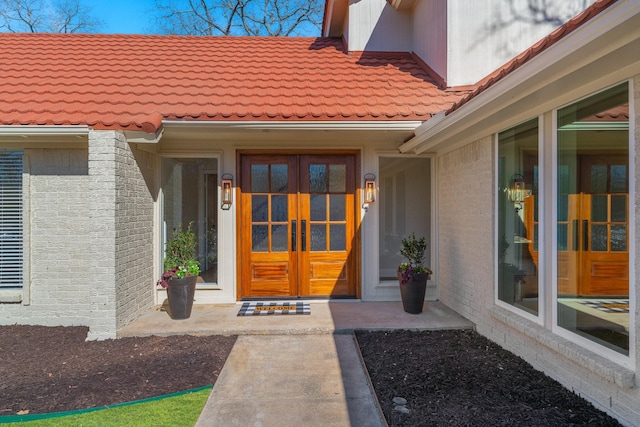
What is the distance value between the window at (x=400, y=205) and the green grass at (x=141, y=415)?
3.64 m

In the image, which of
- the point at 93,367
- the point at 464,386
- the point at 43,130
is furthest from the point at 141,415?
the point at 43,130

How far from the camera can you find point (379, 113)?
5188mm

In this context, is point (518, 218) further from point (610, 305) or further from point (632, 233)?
point (632, 233)

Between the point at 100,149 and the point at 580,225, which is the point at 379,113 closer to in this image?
the point at 580,225

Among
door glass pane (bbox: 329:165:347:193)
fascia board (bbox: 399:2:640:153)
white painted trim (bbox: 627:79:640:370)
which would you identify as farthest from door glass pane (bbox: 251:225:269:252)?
white painted trim (bbox: 627:79:640:370)

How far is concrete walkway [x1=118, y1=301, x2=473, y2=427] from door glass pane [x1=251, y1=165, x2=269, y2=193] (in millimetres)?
1809

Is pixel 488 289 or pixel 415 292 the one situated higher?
pixel 488 289

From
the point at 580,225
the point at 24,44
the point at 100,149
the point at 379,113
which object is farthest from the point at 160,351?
the point at 24,44

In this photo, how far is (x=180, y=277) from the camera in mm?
5012

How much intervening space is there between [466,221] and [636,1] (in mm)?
3381

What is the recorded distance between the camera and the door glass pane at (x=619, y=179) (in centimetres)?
278

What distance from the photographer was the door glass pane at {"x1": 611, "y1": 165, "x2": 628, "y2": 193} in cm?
278

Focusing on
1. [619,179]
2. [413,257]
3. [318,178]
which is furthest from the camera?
[318,178]

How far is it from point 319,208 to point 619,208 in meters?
3.88
